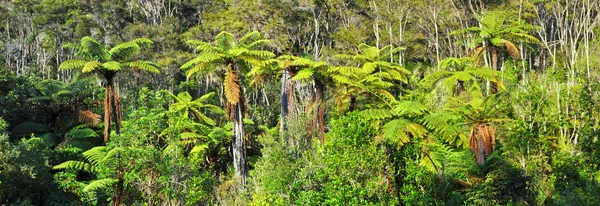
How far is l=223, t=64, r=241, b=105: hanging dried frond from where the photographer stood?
15.3m

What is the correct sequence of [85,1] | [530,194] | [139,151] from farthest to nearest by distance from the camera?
[85,1] → [139,151] → [530,194]

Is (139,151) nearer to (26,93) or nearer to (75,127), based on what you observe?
(75,127)

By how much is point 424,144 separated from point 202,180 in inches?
199

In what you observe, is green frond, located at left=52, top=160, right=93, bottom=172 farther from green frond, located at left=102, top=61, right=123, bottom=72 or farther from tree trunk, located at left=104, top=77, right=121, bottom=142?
green frond, located at left=102, top=61, right=123, bottom=72

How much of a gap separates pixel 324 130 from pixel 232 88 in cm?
388

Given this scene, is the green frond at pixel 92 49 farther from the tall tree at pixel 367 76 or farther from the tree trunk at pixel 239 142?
the tall tree at pixel 367 76

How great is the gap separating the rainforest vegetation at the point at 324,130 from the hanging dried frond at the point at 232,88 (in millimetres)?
41

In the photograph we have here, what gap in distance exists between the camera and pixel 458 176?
35.7ft

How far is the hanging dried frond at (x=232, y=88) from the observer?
1532 cm

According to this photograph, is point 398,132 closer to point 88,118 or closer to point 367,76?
point 367,76

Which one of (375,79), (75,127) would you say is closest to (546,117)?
(375,79)

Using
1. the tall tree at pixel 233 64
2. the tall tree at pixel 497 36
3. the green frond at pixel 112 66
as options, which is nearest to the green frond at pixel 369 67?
the tall tree at pixel 233 64

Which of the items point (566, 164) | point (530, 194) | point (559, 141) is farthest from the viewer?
point (559, 141)

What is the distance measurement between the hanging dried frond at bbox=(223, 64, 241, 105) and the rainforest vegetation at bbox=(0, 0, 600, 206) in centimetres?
4
